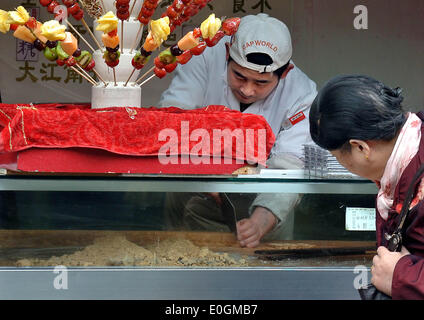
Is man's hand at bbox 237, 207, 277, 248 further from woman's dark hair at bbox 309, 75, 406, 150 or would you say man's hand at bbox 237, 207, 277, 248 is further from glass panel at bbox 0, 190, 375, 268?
woman's dark hair at bbox 309, 75, 406, 150

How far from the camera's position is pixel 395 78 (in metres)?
4.26

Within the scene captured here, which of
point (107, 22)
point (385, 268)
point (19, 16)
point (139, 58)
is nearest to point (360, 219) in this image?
point (385, 268)

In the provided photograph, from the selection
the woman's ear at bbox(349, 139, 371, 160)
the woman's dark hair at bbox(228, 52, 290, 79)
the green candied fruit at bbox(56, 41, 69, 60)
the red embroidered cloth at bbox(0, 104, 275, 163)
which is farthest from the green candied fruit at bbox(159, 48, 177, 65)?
the woman's ear at bbox(349, 139, 371, 160)

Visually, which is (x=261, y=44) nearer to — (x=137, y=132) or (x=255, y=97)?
(x=255, y=97)

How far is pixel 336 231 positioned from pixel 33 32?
42.7 inches

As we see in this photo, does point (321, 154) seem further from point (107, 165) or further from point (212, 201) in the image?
point (107, 165)

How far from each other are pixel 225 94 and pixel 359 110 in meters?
1.50

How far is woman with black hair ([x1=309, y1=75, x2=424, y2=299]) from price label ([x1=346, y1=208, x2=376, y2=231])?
591 mm

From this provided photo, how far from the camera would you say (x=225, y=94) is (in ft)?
9.17

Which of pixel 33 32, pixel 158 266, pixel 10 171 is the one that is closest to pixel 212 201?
pixel 158 266

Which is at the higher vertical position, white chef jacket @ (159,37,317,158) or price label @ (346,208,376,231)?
white chef jacket @ (159,37,317,158)

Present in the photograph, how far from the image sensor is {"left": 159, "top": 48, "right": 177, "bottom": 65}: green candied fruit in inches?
77.0

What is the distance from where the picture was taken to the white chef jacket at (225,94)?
2750 millimetres

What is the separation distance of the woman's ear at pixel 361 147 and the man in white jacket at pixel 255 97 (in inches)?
22.7
